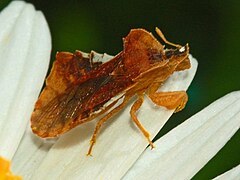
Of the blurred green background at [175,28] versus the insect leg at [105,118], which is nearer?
the insect leg at [105,118]

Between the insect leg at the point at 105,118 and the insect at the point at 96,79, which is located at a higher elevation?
the insect at the point at 96,79

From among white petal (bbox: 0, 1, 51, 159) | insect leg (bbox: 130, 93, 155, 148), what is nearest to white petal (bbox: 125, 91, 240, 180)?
insect leg (bbox: 130, 93, 155, 148)

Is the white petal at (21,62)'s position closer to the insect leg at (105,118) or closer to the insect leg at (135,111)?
the insect leg at (105,118)

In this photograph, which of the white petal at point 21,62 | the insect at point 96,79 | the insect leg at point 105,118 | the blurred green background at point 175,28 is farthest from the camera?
the blurred green background at point 175,28

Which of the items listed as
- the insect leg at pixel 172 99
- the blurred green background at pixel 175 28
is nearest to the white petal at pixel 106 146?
the insect leg at pixel 172 99

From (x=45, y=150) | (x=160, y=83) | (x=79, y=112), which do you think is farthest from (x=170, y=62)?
(x=45, y=150)

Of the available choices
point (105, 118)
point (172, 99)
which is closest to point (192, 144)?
point (172, 99)

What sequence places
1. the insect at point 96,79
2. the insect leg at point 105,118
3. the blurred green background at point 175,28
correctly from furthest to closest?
the blurred green background at point 175,28, the insect leg at point 105,118, the insect at point 96,79

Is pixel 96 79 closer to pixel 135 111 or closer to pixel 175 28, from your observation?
pixel 135 111
